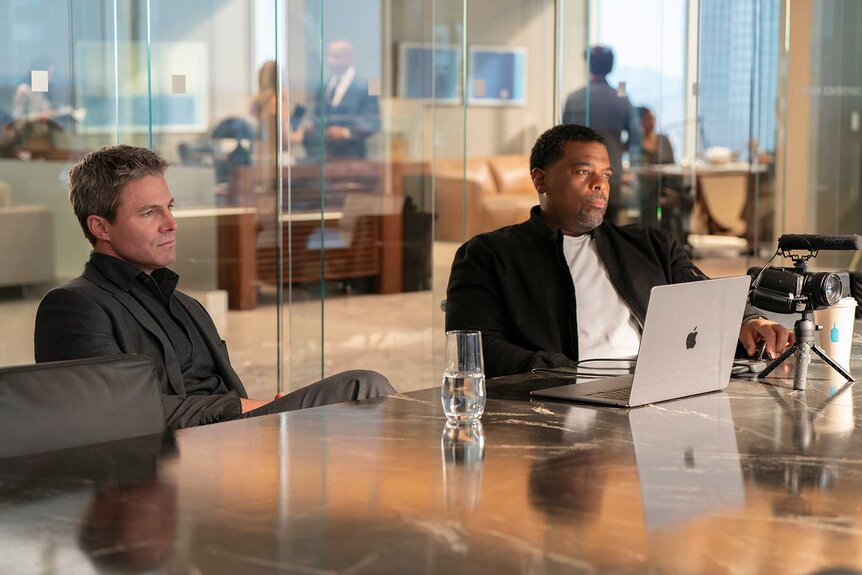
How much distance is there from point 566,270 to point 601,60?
2.91 metres

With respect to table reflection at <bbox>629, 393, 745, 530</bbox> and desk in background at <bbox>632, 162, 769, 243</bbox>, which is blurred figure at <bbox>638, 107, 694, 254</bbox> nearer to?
desk in background at <bbox>632, 162, 769, 243</bbox>

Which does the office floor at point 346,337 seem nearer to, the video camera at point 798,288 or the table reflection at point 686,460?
the video camera at point 798,288

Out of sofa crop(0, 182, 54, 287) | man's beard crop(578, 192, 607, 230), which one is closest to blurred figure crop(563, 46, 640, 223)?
man's beard crop(578, 192, 607, 230)

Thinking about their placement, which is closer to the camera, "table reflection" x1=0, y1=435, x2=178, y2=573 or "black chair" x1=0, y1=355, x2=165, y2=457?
"table reflection" x1=0, y1=435, x2=178, y2=573

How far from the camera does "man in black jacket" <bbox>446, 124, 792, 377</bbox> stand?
3295mm

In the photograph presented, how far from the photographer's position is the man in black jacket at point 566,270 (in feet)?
10.8

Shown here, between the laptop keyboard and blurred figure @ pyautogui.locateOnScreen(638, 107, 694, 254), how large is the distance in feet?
13.9

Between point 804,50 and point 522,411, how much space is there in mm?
6056

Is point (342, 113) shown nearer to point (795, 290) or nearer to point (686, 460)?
point (795, 290)

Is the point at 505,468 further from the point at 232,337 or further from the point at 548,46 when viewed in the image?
the point at 548,46

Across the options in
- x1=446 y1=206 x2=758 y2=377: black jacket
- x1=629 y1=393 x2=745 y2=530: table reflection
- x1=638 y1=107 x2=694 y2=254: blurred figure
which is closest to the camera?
x1=629 y1=393 x2=745 y2=530: table reflection

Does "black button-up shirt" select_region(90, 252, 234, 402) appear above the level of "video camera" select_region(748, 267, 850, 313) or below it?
below

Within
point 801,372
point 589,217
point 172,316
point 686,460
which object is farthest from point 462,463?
point 589,217

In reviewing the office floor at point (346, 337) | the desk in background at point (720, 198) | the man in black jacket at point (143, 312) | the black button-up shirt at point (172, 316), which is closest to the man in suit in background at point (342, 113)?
the office floor at point (346, 337)
